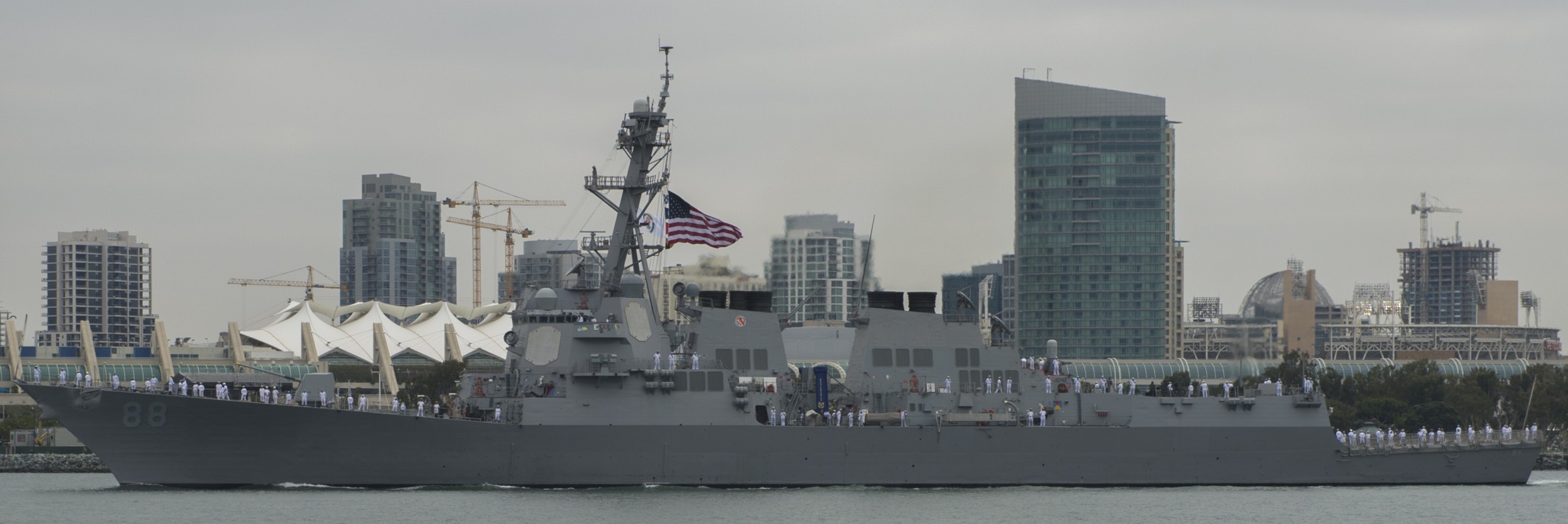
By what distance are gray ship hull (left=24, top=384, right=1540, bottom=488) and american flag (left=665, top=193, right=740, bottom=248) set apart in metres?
4.78

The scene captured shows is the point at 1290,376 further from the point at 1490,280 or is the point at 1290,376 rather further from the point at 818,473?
the point at 1490,280

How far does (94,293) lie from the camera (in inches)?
4754

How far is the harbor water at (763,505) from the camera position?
1335 inches

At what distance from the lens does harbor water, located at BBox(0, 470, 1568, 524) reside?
1335 inches

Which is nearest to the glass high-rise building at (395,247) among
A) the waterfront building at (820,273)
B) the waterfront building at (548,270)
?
the waterfront building at (548,270)

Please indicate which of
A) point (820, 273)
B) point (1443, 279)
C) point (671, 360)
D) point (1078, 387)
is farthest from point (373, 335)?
point (1443, 279)

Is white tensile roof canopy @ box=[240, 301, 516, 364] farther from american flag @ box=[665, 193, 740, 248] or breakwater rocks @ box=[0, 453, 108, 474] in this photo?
american flag @ box=[665, 193, 740, 248]

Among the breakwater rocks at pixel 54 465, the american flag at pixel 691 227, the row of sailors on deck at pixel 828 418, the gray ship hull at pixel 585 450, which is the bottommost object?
the breakwater rocks at pixel 54 465

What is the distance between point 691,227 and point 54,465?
24669mm

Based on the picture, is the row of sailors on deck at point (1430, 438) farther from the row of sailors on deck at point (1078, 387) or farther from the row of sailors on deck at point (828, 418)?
the row of sailors on deck at point (828, 418)

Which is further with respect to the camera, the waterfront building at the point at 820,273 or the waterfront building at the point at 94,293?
the waterfront building at the point at 94,293

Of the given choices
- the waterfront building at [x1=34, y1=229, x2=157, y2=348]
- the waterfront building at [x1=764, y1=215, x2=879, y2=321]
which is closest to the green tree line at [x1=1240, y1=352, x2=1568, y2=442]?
the waterfront building at [x1=764, y1=215, x2=879, y2=321]

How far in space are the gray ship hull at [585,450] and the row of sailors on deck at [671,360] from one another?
1.42 meters

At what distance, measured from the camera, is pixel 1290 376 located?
2840 inches
